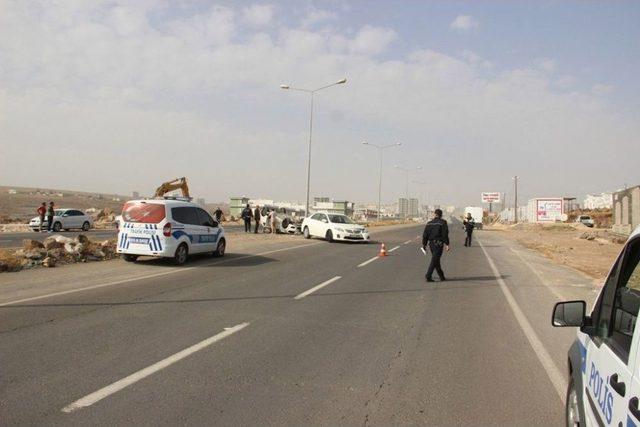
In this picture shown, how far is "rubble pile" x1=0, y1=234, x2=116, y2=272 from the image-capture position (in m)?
14.6

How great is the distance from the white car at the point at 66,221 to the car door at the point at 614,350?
37.6 metres

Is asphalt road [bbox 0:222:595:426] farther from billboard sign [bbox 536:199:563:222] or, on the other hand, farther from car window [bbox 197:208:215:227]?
billboard sign [bbox 536:199:563:222]

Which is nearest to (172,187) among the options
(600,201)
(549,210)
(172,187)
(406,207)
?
(172,187)

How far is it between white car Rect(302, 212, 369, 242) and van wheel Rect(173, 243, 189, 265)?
12778 mm

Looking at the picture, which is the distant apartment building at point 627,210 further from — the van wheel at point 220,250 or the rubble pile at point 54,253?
the rubble pile at point 54,253

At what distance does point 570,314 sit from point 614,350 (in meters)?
0.64

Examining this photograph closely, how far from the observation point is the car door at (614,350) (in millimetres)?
2507

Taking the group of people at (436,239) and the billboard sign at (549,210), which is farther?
the billboard sign at (549,210)

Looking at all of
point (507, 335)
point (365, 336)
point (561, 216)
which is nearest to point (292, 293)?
point (365, 336)

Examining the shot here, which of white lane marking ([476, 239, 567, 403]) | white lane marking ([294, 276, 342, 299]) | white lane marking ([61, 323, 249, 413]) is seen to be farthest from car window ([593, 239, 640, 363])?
white lane marking ([294, 276, 342, 299])

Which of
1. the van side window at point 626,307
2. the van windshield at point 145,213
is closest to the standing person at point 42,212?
the van windshield at point 145,213

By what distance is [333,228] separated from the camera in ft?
95.0

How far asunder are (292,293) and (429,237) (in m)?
4.14

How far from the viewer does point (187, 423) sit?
4.26 metres
